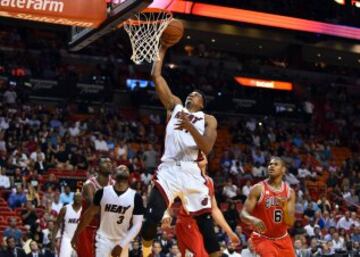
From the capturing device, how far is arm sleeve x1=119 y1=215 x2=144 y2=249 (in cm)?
845

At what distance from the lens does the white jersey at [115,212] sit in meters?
8.58

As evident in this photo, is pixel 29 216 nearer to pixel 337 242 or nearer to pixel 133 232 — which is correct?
pixel 337 242

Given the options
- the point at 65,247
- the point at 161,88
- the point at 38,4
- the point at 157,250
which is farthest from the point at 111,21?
the point at 157,250

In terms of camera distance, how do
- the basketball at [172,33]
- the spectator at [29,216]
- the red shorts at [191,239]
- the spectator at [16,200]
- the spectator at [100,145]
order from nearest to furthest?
the basketball at [172,33] < the red shorts at [191,239] < the spectator at [29,216] < the spectator at [16,200] < the spectator at [100,145]

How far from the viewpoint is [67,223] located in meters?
11.9

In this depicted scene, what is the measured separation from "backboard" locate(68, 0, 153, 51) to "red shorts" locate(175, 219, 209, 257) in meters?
2.54

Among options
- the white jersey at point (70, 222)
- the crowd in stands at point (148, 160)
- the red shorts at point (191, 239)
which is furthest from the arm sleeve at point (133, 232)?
the crowd in stands at point (148, 160)

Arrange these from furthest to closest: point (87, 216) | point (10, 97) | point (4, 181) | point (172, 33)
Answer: point (10, 97) < point (4, 181) < point (87, 216) < point (172, 33)

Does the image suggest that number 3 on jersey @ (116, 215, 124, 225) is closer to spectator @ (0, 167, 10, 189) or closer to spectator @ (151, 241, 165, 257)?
spectator @ (151, 241, 165, 257)

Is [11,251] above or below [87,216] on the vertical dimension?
below

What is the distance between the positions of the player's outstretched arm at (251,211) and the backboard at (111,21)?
2536 mm

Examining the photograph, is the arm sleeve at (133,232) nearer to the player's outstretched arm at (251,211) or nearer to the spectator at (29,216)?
the player's outstretched arm at (251,211)

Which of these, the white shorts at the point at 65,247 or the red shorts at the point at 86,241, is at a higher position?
the red shorts at the point at 86,241

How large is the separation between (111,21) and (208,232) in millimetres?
3031
